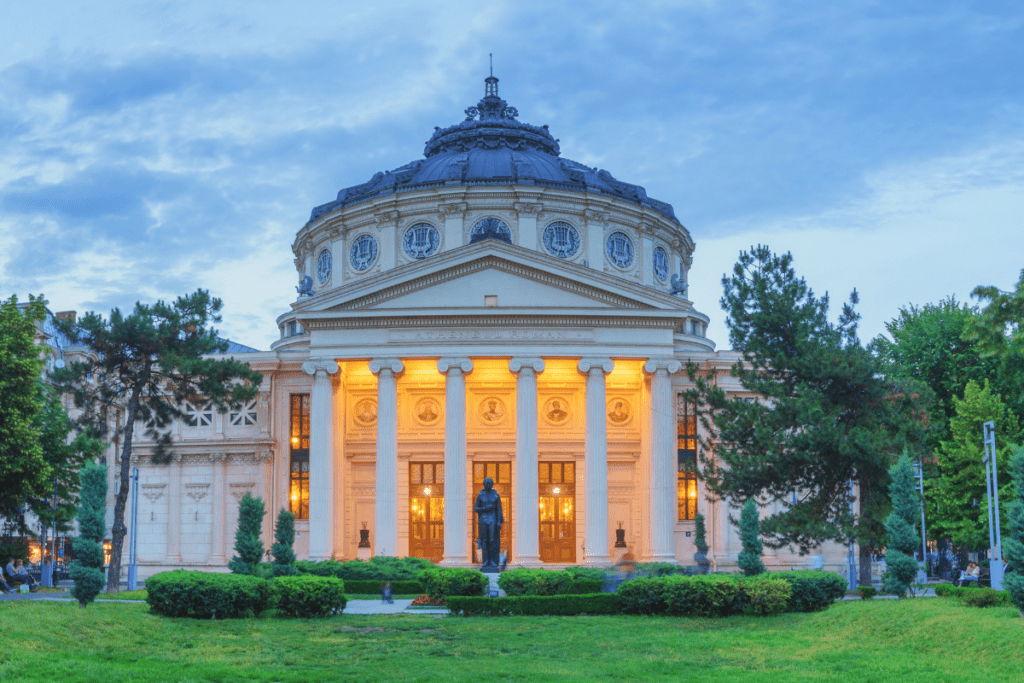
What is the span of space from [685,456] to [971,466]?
15.6 m

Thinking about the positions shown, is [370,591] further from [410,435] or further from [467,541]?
[410,435]

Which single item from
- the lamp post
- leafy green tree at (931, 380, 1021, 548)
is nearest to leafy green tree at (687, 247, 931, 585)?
the lamp post

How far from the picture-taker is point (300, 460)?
57.9 m

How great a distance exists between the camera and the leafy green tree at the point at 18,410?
1296 inches

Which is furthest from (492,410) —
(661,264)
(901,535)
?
(901,535)

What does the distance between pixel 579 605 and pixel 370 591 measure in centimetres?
1310

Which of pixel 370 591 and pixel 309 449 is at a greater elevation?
pixel 309 449

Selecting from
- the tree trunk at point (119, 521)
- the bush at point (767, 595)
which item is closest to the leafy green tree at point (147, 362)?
the tree trunk at point (119, 521)

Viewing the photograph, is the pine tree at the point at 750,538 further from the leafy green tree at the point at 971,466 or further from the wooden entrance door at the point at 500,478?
the wooden entrance door at the point at 500,478

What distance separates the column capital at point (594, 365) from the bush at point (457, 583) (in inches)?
756

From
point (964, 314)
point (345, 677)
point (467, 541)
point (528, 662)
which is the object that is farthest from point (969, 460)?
point (345, 677)

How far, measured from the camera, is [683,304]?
52750 millimetres

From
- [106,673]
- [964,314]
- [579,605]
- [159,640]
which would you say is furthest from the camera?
[964,314]

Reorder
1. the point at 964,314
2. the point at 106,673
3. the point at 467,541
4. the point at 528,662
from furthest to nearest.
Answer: the point at 964,314, the point at 467,541, the point at 528,662, the point at 106,673
